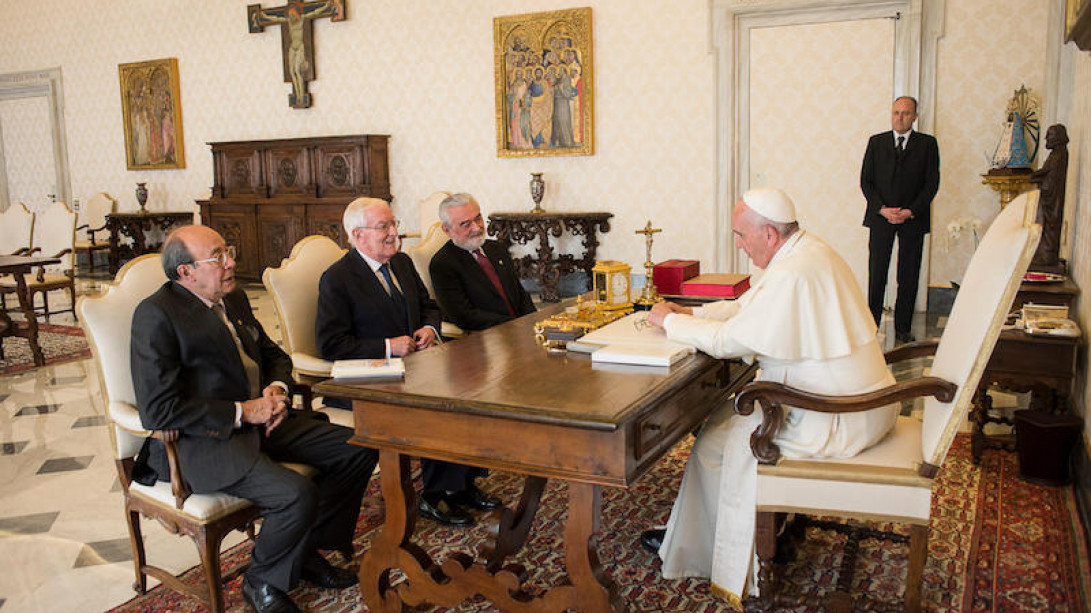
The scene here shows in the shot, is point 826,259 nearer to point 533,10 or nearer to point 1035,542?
point 1035,542

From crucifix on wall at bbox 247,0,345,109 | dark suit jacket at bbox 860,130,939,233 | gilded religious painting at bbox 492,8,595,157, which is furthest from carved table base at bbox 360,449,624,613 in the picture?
crucifix on wall at bbox 247,0,345,109

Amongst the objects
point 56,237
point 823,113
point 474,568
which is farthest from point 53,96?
point 474,568

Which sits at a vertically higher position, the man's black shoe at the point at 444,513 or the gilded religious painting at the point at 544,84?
the gilded religious painting at the point at 544,84

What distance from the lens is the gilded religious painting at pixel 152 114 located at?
12.4m

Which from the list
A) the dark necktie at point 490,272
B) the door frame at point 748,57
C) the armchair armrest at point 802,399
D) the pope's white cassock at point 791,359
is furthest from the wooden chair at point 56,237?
the armchair armrest at point 802,399

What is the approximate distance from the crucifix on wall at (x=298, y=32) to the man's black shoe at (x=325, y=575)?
902 centimetres

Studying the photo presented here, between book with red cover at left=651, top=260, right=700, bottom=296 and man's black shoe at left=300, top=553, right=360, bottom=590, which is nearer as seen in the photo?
man's black shoe at left=300, top=553, right=360, bottom=590

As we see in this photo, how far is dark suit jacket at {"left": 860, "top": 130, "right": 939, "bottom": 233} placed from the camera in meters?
6.83

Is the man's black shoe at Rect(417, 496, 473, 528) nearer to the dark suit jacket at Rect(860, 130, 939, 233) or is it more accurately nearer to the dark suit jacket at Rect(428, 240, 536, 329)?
the dark suit jacket at Rect(428, 240, 536, 329)

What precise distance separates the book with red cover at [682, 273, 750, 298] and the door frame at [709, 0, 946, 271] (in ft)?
15.8

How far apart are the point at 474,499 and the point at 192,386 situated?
1.39m

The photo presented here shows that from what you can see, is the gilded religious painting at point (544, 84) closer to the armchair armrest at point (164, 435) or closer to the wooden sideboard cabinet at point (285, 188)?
the wooden sideboard cabinet at point (285, 188)

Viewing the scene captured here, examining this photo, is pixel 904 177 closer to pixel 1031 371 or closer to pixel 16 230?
pixel 1031 371

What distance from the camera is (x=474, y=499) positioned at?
12.5 feet
